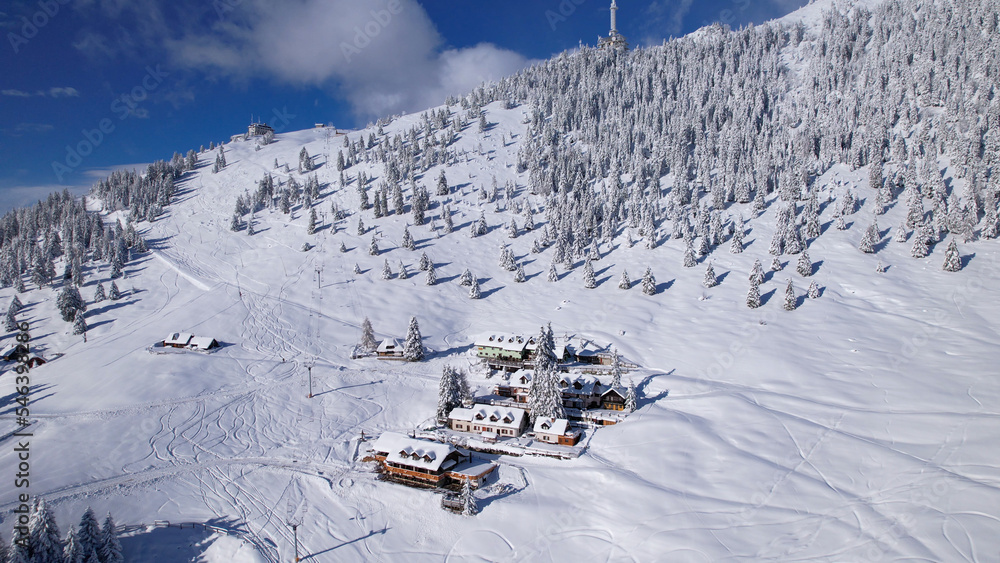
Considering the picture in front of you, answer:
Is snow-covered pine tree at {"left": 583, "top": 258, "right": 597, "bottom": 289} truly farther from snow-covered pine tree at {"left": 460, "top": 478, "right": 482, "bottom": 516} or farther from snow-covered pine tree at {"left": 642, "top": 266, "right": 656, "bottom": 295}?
snow-covered pine tree at {"left": 460, "top": 478, "right": 482, "bottom": 516}

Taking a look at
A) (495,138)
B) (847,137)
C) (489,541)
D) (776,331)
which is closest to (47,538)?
(489,541)

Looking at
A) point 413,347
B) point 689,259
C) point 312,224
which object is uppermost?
point 312,224

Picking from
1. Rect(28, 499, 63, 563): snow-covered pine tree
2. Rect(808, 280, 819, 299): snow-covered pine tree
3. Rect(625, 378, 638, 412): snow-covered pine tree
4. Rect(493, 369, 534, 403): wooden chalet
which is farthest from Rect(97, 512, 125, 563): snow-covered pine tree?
Rect(808, 280, 819, 299): snow-covered pine tree

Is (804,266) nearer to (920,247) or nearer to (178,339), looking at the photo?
(920,247)

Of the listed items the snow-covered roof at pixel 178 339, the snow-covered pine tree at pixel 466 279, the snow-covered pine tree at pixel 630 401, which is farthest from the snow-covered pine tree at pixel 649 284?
the snow-covered roof at pixel 178 339

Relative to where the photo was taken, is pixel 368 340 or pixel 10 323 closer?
pixel 368 340

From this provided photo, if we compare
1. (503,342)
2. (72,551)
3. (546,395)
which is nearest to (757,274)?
(503,342)
